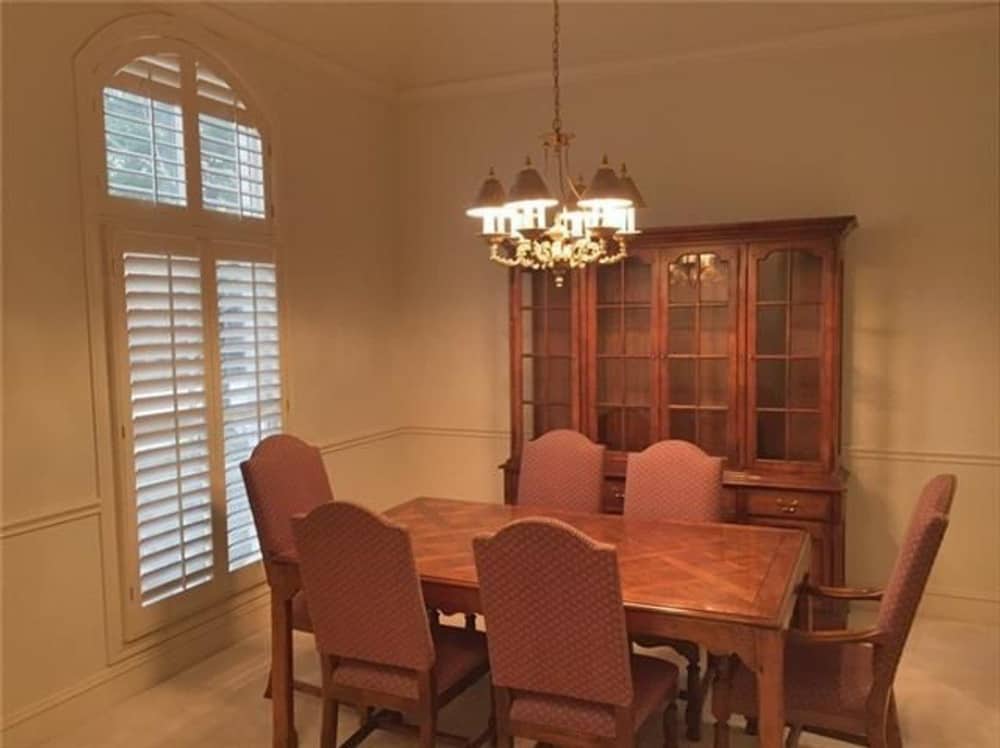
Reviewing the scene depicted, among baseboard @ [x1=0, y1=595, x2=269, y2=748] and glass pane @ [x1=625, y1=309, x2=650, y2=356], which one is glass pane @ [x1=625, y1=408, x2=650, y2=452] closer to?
glass pane @ [x1=625, y1=309, x2=650, y2=356]

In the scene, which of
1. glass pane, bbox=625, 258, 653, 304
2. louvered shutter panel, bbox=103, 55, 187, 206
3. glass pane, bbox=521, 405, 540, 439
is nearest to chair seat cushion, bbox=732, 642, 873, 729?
glass pane, bbox=625, 258, 653, 304

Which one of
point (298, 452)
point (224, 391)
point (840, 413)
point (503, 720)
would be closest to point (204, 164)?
point (224, 391)

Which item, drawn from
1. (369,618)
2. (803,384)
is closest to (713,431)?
(803,384)

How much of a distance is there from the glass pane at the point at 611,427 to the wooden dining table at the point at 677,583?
104 centimetres

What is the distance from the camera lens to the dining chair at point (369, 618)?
241cm

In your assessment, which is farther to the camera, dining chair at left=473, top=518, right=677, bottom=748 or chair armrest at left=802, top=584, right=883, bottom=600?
chair armrest at left=802, top=584, right=883, bottom=600

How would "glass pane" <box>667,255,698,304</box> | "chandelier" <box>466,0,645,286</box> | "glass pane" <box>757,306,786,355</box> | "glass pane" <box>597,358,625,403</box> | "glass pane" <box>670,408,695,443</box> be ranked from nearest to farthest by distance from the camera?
"chandelier" <box>466,0,645,286</box>, "glass pane" <box>757,306,786,355</box>, "glass pane" <box>667,255,698,304</box>, "glass pane" <box>670,408,695,443</box>, "glass pane" <box>597,358,625,403</box>

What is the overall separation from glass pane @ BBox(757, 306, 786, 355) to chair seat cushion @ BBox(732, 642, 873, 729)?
169 cm

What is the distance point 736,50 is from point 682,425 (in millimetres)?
1968

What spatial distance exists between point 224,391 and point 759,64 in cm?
314

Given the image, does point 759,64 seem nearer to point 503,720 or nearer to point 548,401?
point 548,401

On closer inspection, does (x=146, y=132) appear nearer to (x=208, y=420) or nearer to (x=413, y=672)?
(x=208, y=420)

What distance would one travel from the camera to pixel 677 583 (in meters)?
2.48

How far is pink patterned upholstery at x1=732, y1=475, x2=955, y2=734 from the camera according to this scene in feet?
7.34
